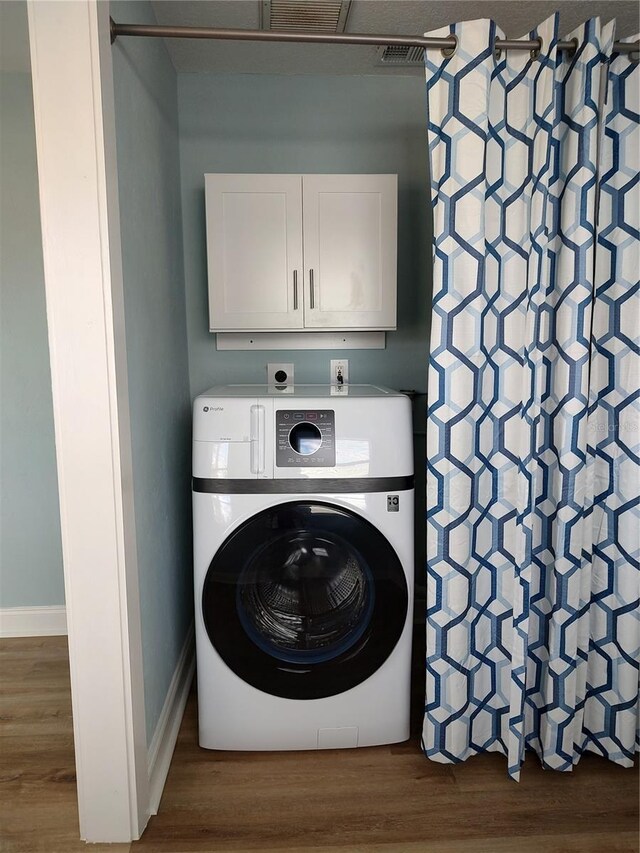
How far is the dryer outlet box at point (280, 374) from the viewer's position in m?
2.46

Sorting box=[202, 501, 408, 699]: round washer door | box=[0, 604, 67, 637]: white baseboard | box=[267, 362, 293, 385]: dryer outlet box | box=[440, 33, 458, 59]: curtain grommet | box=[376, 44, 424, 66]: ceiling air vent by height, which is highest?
box=[376, 44, 424, 66]: ceiling air vent

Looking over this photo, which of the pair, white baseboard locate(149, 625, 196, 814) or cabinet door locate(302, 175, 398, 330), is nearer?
white baseboard locate(149, 625, 196, 814)

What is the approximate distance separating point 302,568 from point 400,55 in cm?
192

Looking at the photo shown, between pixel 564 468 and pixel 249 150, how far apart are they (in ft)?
5.79

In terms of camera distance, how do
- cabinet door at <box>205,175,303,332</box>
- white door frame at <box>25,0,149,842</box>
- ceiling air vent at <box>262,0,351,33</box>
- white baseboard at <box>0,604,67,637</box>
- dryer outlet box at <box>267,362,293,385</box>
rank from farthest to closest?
white baseboard at <box>0,604,67,637</box> < dryer outlet box at <box>267,362,293,385</box> < cabinet door at <box>205,175,303,332</box> < ceiling air vent at <box>262,0,351,33</box> < white door frame at <box>25,0,149,842</box>

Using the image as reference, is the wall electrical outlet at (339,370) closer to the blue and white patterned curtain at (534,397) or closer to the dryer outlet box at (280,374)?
the dryer outlet box at (280,374)

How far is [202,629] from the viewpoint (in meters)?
1.74

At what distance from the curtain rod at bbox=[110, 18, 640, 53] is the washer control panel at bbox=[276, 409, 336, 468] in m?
0.98

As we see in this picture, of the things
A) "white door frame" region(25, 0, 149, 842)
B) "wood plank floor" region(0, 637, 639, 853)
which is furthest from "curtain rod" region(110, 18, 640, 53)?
"wood plank floor" region(0, 637, 639, 853)

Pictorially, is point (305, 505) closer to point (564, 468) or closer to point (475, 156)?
point (564, 468)

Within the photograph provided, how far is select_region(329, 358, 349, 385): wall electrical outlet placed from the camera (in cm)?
247

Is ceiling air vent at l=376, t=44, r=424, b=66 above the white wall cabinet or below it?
above

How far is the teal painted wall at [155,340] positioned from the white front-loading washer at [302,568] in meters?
0.15

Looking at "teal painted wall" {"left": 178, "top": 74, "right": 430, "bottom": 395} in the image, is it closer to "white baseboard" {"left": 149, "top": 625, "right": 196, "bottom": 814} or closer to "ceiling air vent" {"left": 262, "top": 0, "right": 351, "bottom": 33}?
"ceiling air vent" {"left": 262, "top": 0, "right": 351, "bottom": 33}
